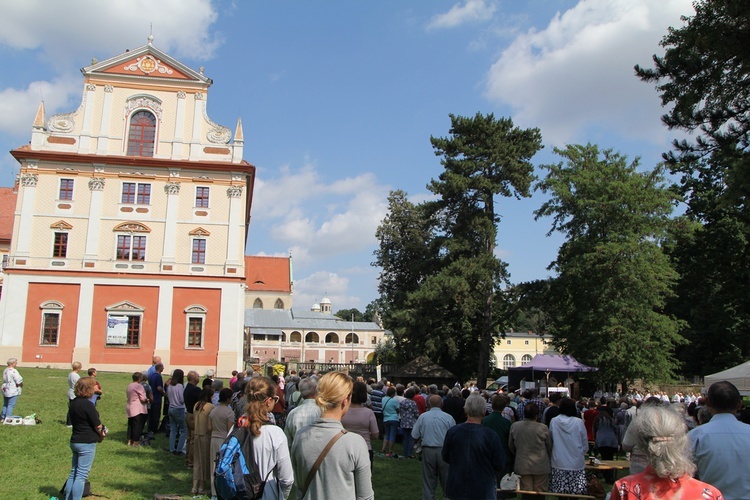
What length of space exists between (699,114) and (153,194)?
31520 millimetres

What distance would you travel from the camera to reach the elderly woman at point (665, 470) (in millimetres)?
3139

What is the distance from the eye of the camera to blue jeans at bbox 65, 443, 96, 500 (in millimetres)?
7793

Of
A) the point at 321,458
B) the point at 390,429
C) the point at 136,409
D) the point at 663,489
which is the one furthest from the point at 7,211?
the point at 663,489

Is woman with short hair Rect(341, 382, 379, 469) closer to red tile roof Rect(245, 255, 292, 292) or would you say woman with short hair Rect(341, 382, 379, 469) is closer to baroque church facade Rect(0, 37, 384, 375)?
baroque church facade Rect(0, 37, 384, 375)

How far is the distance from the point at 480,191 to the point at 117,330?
A: 73.7 ft

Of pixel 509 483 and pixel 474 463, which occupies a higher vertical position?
pixel 474 463

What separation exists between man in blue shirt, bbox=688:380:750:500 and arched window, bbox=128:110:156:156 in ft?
122

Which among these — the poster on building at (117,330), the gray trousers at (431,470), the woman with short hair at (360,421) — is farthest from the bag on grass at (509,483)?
the poster on building at (117,330)

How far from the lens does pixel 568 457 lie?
830cm

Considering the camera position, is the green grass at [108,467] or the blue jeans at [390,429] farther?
the blue jeans at [390,429]

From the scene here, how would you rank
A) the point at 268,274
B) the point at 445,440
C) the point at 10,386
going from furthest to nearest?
1. the point at 268,274
2. the point at 10,386
3. the point at 445,440

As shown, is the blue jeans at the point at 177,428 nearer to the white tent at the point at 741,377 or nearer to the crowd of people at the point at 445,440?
the crowd of people at the point at 445,440

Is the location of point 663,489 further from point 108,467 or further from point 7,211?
point 7,211

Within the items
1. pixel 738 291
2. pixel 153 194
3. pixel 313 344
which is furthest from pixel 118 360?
pixel 313 344
